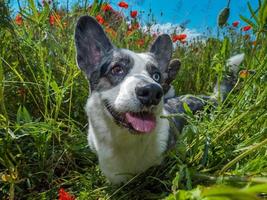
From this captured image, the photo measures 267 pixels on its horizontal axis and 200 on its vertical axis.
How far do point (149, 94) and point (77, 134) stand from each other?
972 mm

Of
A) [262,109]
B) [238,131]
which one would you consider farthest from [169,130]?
[262,109]

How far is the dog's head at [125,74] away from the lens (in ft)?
7.13

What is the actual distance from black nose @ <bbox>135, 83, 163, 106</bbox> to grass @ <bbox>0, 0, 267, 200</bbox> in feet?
0.75

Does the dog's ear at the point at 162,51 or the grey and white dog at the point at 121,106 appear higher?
the dog's ear at the point at 162,51

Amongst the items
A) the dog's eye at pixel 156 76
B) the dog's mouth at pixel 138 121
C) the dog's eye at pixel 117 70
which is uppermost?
the dog's eye at pixel 117 70

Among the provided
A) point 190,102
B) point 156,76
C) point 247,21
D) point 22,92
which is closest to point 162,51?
point 156,76

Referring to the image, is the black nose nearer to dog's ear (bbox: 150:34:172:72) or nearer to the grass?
the grass

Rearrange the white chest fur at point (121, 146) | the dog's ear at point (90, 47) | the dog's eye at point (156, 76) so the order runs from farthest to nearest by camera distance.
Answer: the dog's ear at point (90, 47), the dog's eye at point (156, 76), the white chest fur at point (121, 146)

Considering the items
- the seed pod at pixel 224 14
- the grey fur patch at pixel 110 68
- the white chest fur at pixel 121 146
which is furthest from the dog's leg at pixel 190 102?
the seed pod at pixel 224 14

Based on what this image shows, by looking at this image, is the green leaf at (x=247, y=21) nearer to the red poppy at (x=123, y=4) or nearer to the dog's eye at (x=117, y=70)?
the dog's eye at (x=117, y=70)

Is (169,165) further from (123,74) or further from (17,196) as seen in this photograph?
(17,196)

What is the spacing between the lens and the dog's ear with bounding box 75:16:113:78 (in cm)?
277

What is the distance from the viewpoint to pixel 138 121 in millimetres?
2303

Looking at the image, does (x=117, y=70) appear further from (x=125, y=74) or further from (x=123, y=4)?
(x=123, y=4)
